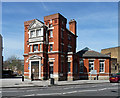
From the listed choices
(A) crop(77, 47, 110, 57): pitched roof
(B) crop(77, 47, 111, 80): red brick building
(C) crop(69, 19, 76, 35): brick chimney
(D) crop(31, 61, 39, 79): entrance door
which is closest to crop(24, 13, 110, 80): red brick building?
(D) crop(31, 61, 39, 79): entrance door

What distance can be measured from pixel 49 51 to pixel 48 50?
307 mm

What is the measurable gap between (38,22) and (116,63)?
3954 cm

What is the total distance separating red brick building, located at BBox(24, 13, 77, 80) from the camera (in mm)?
29375

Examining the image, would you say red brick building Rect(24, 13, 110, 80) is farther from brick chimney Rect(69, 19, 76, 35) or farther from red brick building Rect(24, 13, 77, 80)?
brick chimney Rect(69, 19, 76, 35)

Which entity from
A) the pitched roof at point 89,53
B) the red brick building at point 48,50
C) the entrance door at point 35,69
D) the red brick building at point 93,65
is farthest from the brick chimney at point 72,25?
the entrance door at point 35,69

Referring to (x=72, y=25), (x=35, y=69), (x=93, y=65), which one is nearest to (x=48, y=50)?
(x=35, y=69)

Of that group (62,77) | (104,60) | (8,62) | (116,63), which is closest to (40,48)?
(62,77)

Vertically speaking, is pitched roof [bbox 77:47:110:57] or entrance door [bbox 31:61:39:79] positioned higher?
pitched roof [bbox 77:47:110:57]

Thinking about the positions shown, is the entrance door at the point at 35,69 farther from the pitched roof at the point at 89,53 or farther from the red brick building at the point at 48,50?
the pitched roof at the point at 89,53

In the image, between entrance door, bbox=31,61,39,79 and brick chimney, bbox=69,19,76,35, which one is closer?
entrance door, bbox=31,61,39,79

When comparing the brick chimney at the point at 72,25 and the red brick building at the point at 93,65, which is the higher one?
the brick chimney at the point at 72,25

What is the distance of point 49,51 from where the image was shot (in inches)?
1201

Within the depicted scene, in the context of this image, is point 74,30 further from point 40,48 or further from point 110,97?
point 110,97

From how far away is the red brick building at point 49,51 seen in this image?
2938cm
